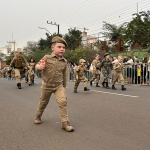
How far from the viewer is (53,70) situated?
5.79 meters

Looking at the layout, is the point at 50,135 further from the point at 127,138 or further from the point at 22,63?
the point at 22,63

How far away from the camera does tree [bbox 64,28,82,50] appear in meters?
60.2

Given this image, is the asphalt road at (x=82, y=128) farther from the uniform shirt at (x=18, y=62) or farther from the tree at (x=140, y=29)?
the tree at (x=140, y=29)

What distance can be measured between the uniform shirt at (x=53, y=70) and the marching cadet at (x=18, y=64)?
359 inches

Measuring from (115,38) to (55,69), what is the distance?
1591 inches

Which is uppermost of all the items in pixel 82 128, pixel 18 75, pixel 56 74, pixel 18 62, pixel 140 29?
pixel 140 29

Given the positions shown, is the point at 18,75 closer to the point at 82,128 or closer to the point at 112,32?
the point at 82,128

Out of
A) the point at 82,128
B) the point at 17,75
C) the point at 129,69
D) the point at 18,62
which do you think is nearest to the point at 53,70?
the point at 82,128

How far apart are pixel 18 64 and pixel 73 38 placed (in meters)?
46.7

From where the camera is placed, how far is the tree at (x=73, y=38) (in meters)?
60.2

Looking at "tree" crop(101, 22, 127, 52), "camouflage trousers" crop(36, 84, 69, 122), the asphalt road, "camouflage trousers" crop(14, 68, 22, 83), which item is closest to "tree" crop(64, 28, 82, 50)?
"tree" crop(101, 22, 127, 52)

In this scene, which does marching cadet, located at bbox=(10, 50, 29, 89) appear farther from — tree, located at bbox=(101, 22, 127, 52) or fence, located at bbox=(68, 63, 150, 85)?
tree, located at bbox=(101, 22, 127, 52)

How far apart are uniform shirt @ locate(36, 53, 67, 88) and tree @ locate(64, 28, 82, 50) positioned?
53.5m

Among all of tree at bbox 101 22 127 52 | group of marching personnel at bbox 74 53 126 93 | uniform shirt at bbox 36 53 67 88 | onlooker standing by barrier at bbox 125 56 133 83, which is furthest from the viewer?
tree at bbox 101 22 127 52
